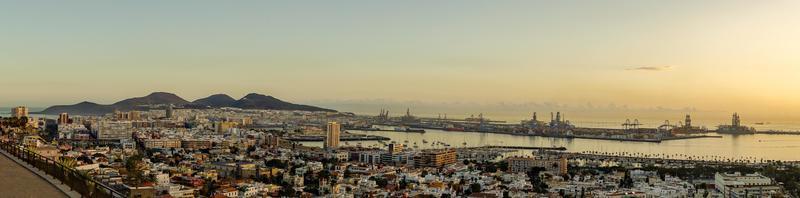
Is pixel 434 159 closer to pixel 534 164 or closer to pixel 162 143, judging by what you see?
pixel 534 164

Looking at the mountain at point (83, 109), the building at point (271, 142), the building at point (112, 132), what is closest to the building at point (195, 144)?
the building at point (271, 142)

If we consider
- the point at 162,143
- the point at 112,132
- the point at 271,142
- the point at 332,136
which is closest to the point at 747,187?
the point at 332,136

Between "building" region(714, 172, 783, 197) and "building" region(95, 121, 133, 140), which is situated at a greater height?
"building" region(95, 121, 133, 140)

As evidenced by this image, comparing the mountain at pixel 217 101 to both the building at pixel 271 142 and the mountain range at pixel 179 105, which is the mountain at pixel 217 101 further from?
the building at pixel 271 142

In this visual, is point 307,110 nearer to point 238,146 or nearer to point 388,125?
point 388,125

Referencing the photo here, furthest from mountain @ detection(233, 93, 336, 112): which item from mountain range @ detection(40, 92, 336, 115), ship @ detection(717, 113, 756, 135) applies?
ship @ detection(717, 113, 756, 135)

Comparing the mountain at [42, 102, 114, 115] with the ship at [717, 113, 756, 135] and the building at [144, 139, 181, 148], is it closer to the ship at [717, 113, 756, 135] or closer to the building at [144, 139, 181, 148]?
the building at [144, 139, 181, 148]
